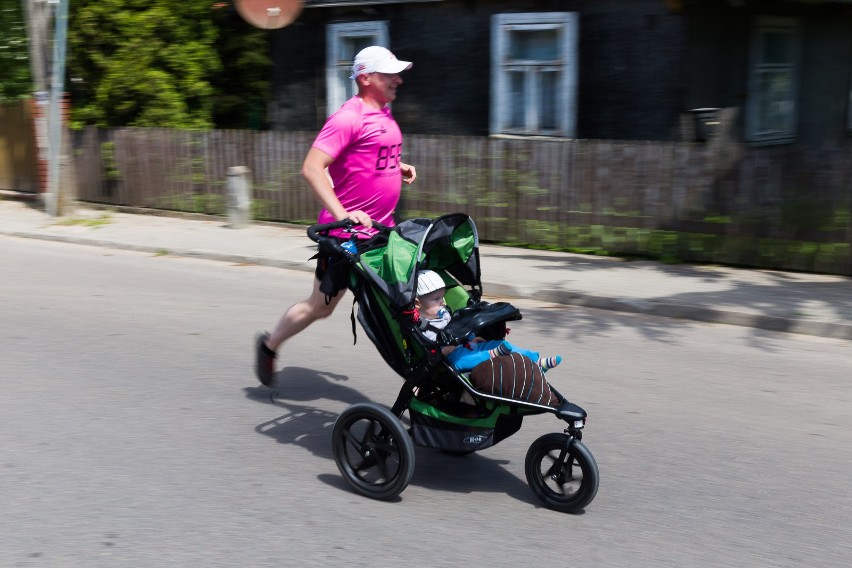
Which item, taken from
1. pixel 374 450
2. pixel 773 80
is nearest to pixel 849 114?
pixel 773 80

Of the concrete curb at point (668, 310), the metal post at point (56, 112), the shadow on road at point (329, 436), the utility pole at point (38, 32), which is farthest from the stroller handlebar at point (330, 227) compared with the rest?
the utility pole at point (38, 32)

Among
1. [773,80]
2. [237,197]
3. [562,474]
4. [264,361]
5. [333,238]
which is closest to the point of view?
[562,474]

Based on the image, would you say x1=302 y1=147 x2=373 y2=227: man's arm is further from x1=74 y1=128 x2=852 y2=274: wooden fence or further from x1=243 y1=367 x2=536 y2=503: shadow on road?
x1=74 y1=128 x2=852 y2=274: wooden fence

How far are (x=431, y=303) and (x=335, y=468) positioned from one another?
1048mm

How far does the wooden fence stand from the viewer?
992cm

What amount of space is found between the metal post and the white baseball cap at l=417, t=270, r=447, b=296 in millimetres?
10672

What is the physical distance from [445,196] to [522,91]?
92.6 inches

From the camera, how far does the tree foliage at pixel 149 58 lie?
588 inches

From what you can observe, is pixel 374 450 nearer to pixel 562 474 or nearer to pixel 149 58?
pixel 562 474

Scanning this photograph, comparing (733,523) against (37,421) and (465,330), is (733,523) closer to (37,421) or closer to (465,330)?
(465,330)

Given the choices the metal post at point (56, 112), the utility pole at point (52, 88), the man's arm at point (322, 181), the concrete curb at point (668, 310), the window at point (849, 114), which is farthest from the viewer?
the window at point (849, 114)

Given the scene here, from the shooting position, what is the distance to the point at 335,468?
16.3 ft

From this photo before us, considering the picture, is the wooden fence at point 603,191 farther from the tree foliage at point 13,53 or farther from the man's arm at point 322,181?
the man's arm at point 322,181

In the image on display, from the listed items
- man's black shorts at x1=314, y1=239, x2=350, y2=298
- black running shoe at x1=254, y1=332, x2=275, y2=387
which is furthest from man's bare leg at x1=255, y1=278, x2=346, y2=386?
man's black shorts at x1=314, y1=239, x2=350, y2=298
